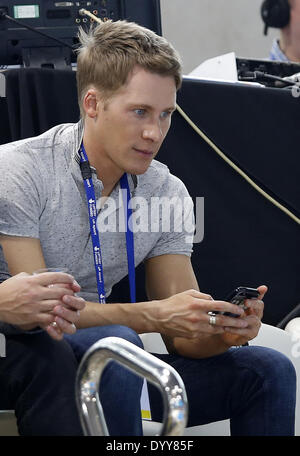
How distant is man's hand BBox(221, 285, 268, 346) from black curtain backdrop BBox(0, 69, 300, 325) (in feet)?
1.96

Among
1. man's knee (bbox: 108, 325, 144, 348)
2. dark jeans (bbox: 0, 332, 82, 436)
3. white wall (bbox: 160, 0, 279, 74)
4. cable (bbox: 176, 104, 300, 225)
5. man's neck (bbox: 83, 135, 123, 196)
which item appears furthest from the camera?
white wall (bbox: 160, 0, 279, 74)

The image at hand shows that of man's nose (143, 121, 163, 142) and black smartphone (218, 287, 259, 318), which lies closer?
black smartphone (218, 287, 259, 318)

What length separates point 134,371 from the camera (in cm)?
115

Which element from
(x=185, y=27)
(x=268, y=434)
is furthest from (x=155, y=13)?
(x=185, y=27)

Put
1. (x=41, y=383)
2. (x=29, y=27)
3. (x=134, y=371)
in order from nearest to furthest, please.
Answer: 1. (x=134, y=371)
2. (x=41, y=383)
3. (x=29, y=27)

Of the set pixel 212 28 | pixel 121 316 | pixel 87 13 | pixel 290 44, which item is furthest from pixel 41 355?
pixel 212 28

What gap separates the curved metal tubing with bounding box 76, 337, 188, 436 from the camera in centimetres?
109

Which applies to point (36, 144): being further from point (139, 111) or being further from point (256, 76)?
point (256, 76)

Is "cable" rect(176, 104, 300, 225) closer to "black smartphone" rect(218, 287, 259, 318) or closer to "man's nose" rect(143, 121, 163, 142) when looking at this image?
"man's nose" rect(143, 121, 163, 142)

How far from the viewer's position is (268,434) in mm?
1728

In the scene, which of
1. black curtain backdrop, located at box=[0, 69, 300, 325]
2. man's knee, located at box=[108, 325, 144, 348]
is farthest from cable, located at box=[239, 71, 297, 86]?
man's knee, located at box=[108, 325, 144, 348]

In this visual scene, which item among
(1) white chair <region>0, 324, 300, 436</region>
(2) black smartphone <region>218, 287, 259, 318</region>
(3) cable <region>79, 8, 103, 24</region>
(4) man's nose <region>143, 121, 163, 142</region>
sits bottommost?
(1) white chair <region>0, 324, 300, 436</region>

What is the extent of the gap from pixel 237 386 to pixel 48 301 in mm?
471

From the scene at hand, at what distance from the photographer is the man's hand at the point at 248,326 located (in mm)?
1784
